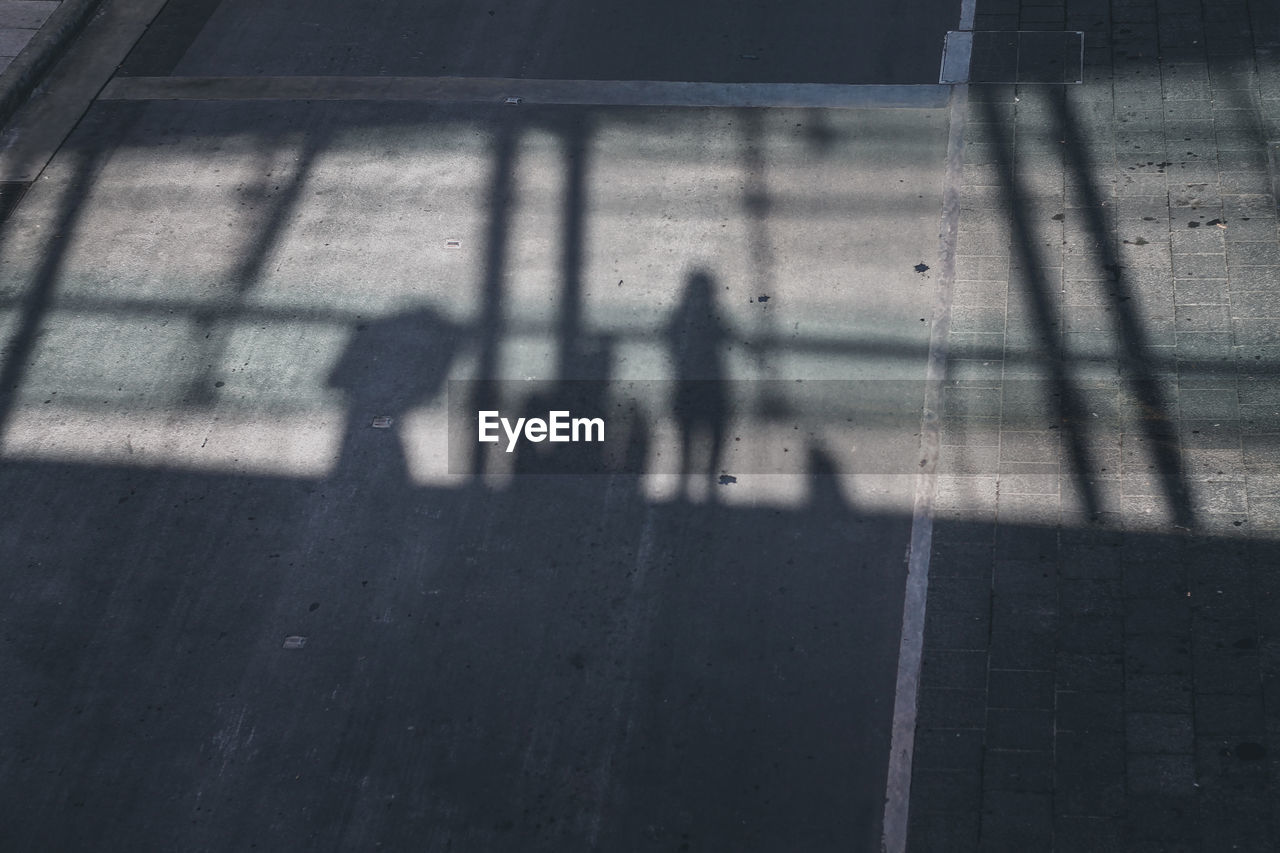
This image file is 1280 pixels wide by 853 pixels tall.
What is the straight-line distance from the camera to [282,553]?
971 cm

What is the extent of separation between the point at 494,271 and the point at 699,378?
2139 millimetres

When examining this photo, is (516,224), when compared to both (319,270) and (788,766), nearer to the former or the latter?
(319,270)

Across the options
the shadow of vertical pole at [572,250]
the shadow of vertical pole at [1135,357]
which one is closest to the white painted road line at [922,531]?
the shadow of vertical pole at [1135,357]

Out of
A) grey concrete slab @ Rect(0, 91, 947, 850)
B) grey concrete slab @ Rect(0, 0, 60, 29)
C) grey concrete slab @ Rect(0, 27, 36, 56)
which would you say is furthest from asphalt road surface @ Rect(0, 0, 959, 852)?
grey concrete slab @ Rect(0, 0, 60, 29)

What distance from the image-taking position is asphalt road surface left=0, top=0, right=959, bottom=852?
858 centimetres

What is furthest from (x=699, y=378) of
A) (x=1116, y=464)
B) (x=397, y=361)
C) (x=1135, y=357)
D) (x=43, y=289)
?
(x=43, y=289)

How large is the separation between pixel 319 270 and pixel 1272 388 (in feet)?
25.5

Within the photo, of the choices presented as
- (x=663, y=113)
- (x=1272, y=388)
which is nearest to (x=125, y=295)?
(x=663, y=113)

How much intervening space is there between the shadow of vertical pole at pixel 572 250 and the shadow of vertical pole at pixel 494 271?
0.50 metres

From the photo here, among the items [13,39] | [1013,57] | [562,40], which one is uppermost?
[13,39]

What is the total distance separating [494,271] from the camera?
11.3 m

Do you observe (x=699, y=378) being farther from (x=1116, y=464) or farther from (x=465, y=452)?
(x=1116, y=464)

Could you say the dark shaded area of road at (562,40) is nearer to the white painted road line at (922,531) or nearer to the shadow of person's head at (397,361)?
the white painted road line at (922,531)

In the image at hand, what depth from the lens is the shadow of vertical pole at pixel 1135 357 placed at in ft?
31.1
